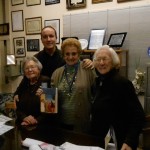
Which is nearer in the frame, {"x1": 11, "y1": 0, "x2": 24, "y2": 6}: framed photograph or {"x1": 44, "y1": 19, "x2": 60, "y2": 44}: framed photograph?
{"x1": 44, "y1": 19, "x2": 60, "y2": 44}: framed photograph

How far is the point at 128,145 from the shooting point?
4.89 feet

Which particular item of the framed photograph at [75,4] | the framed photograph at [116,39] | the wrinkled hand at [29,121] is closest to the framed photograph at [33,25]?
the framed photograph at [75,4]

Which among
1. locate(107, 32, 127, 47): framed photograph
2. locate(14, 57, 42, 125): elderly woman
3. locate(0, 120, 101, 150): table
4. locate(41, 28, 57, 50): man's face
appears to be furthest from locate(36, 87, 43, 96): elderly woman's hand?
locate(107, 32, 127, 47): framed photograph

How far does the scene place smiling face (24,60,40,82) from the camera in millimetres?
2154

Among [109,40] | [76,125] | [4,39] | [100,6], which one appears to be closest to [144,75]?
[109,40]

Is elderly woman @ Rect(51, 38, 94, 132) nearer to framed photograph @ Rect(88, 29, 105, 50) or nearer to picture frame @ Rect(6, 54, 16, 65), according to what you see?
framed photograph @ Rect(88, 29, 105, 50)

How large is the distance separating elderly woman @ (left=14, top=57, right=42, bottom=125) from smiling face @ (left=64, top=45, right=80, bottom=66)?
0.35 meters

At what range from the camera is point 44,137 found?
1.62 meters

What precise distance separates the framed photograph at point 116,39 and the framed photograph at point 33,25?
54.2 inches

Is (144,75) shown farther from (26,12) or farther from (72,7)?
(26,12)

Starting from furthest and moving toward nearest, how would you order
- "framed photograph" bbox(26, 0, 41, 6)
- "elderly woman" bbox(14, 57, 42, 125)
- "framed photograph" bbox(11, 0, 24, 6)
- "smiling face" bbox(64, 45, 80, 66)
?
1. "framed photograph" bbox(11, 0, 24, 6)
2. "framed photograph" bbox(26, 0, 41, 6)
3. "elderly woman" bbox(14, 57, 42, 125)
4. "smiling face" bbox(64, 45, 80, 66)

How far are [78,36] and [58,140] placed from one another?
2385 mm

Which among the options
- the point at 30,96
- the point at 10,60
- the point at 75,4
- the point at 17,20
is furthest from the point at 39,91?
the point at 17,20

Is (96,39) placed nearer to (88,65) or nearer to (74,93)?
(88,65)
